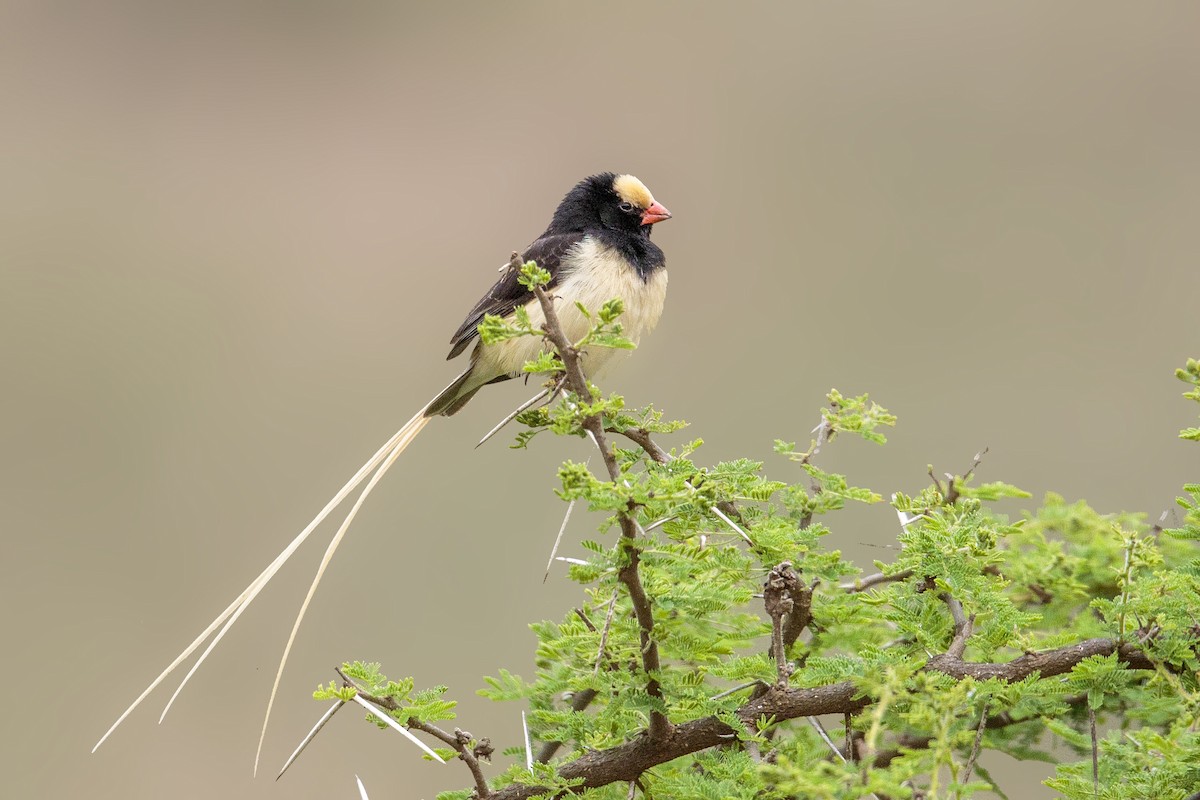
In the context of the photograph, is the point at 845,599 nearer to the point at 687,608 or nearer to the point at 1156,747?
the point at 687,608

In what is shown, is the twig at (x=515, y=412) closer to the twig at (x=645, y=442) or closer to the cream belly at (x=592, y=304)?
the twig at (x=645, y=442)

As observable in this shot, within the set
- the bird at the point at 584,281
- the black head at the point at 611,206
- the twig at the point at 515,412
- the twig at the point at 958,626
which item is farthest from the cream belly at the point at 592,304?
the twig at the point at 958,626

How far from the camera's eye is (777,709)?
50.3 inches

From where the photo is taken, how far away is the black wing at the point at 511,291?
2.50 meters

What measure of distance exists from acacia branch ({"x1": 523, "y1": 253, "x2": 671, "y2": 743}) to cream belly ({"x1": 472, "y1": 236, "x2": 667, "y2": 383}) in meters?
1.08

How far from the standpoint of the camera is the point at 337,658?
11.1 feet

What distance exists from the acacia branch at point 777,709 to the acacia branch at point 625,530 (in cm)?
3

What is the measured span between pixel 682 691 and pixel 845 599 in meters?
0.33

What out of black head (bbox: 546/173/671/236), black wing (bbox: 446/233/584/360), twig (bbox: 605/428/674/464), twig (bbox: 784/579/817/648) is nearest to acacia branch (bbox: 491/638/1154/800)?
twig (bbox: 784/579/817/648)

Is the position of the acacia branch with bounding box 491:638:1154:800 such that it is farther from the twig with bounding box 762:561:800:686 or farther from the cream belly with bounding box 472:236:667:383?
the cream belly with bounding box 472:236:667:383

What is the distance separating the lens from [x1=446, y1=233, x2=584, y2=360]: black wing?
2.50 m

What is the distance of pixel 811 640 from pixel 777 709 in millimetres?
466

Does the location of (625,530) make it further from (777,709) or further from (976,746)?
(976,746)

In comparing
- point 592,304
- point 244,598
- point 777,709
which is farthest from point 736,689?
point 592,304
